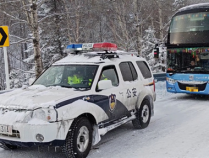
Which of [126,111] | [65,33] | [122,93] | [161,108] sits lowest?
[161,108]

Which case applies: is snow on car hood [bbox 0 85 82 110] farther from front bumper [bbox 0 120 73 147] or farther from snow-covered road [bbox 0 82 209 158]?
snow-covered road [bbox 0 82 209 158]

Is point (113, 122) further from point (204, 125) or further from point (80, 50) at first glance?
point (204, 125)

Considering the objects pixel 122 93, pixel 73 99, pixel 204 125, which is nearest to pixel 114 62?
pixel 122 93

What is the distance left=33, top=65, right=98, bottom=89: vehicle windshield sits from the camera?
19.9 ft

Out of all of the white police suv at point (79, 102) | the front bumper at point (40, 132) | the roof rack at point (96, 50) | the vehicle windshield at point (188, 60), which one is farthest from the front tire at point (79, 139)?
the vehicle windshield at point (188, 60)

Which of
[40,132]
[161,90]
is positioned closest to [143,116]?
[40,132]

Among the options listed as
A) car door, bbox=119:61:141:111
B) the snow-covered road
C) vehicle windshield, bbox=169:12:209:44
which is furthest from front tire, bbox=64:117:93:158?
vehicle windshield, bbox=169:12:209:44

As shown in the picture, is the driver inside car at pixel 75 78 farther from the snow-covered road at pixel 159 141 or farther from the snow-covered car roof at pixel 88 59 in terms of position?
the snow-covered road at pixel 159 141

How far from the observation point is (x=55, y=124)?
480 cm

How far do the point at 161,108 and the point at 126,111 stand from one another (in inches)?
161

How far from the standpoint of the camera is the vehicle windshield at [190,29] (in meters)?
11.8

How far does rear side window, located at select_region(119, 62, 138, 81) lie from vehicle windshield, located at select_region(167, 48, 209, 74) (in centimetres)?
550

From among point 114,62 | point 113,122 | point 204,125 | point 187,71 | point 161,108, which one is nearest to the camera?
point 113,122

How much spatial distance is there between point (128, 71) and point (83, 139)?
2.52m
